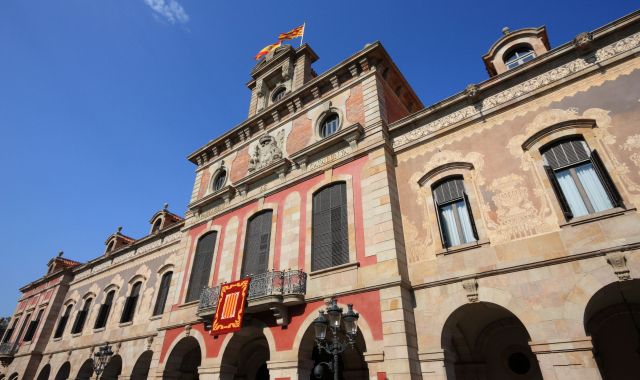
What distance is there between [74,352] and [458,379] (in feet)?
75.8

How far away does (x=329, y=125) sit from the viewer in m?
15.5

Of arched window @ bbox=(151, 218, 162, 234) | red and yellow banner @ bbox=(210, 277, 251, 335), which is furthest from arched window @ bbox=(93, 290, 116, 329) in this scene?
red and yellow banner @ bbox=(210, 277, 251, 335)

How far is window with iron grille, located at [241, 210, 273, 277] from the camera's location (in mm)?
14336

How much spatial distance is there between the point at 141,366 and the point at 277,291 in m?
11.2

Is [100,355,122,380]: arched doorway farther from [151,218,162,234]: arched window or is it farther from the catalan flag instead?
the catalan flag

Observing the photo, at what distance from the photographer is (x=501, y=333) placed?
11062mm

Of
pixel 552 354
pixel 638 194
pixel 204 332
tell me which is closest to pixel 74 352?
pixel 204 332

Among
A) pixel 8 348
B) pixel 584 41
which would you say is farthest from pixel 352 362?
pixel 8 348

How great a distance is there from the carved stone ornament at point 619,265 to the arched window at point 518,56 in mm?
7074

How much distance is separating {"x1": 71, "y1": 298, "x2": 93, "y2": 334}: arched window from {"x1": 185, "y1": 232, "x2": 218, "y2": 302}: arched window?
497 inches

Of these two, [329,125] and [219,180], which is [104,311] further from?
[329,125]

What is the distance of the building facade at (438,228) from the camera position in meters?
8.58

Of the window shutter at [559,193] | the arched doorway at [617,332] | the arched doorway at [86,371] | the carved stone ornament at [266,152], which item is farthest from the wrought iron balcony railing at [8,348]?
the window shutter at [559,193]

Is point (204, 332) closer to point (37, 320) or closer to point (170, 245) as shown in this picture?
point (170, 245)
